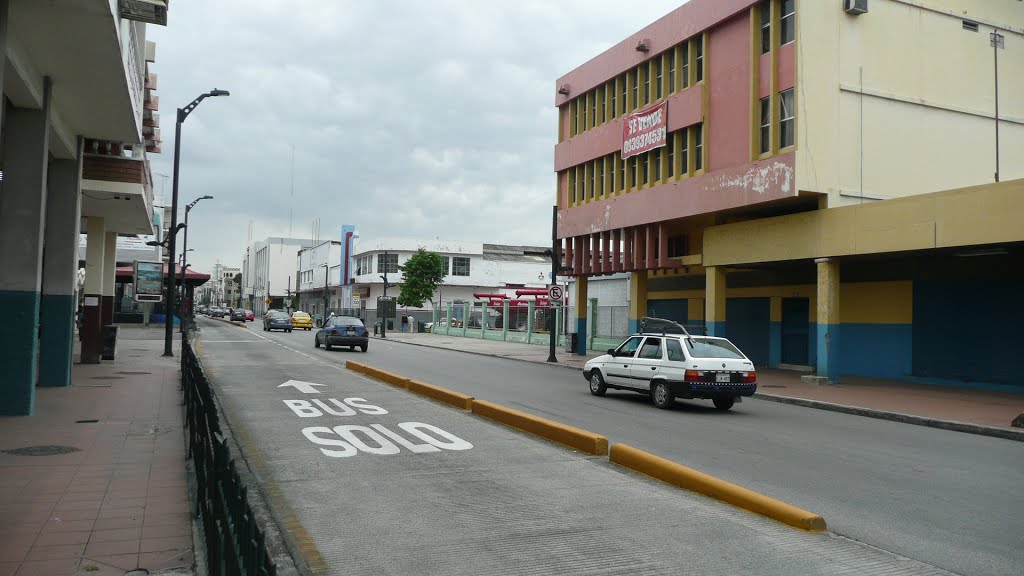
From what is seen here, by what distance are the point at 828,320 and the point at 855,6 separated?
931 centimetres

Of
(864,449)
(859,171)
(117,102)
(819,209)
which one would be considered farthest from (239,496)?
(859,171)

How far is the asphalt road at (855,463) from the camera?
21.8 feet

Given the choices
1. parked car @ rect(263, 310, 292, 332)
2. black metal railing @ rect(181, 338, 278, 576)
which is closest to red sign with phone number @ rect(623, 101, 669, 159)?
black metal railing @ rect(181, 338, 278, 576)

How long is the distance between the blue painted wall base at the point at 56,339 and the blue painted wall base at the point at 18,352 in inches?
121

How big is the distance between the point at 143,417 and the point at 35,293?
2.64 m

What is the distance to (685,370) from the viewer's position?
49.4 feet

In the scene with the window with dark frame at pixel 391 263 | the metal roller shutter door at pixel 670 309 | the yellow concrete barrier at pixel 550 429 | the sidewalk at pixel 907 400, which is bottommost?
the sidewalk at pixel 907 400

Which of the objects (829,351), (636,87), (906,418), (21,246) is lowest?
(906,418)

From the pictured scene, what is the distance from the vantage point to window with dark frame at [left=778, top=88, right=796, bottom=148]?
2302 cm

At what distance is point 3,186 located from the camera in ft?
39.3

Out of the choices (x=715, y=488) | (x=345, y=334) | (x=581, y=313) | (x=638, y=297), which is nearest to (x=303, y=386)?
(x=715, y=488)

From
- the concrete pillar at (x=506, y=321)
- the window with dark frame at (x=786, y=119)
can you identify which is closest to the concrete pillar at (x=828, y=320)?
the window with dark frame at (x=786, y=119)

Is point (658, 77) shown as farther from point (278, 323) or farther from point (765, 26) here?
point (278, 323)

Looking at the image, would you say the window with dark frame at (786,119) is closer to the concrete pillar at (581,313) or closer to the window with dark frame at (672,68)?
the window with dark frame at (672,68)
